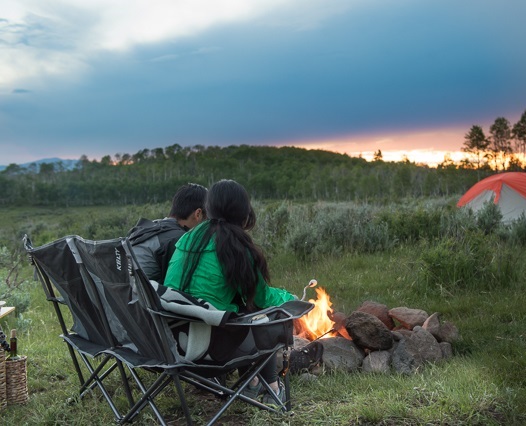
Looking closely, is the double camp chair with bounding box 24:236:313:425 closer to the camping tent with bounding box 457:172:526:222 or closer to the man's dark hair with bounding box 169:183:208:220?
the man's dark hair with bounding box 169:183:208:220

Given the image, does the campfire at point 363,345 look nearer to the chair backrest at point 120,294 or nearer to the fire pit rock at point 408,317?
the fire pit rock at point 408,317

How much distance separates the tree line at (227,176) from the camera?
46.2 m

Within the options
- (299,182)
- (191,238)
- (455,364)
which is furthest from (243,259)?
(299,182)

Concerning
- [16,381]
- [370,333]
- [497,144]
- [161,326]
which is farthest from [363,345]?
[497,144]

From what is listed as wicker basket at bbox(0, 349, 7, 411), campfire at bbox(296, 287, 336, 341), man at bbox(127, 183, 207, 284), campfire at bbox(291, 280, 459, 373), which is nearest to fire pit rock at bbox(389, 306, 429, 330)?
campfire at bbox(291, 280, 459, 373)

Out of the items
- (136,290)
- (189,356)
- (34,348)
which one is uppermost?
(136,290)

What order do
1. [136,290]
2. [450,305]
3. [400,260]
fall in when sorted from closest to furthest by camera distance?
1. [136,290]
2. [450,305]
3. [400,260]

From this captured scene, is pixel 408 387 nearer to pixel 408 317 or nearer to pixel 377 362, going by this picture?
pixel 377 362

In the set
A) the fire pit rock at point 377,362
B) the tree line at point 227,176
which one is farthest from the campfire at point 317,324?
the tree line at point 227,176

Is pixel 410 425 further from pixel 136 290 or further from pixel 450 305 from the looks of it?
pixel 450 305

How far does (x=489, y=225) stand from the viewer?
11367 mm

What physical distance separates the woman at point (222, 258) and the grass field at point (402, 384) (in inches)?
26.9

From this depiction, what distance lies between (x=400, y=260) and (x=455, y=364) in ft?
13.5

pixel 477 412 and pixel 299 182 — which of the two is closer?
pixel 477 412
